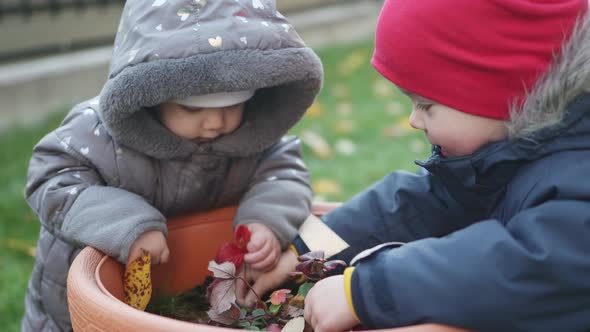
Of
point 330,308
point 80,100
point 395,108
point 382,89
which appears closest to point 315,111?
point 395,108

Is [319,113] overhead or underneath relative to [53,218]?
underneath

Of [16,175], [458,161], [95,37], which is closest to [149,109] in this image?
[458,161]

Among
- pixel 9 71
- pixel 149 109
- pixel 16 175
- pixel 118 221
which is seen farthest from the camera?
pixel 9 71

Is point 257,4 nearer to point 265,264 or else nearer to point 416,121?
point 416,121

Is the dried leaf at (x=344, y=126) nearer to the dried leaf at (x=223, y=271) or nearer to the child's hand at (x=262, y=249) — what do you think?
the child's hand at (x=262, y=249)

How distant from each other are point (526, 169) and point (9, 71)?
12.3 ft

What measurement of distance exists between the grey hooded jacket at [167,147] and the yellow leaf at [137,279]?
0.20 feet

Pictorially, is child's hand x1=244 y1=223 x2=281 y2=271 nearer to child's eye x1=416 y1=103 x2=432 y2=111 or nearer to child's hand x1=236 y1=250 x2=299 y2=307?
child's hand x1=236 y1=250 x2=299 y2=307

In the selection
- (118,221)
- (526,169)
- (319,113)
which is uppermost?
(526,169)

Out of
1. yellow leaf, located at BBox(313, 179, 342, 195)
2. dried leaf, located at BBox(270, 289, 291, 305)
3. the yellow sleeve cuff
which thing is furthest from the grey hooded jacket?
yellow leaf, located at BBox(313, 179, 342, 195)

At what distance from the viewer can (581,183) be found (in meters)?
1.33

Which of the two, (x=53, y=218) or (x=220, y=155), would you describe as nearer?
(x=53, y=218)

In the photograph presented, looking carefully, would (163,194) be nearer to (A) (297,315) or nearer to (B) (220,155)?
(B) (220,155)

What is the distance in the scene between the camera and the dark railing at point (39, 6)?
14.9 feet
